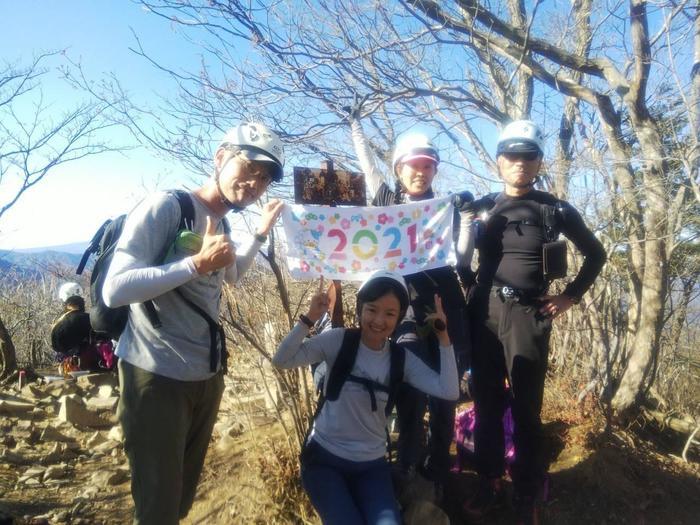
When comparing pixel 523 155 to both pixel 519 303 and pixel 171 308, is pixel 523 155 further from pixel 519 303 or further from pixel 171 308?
pixel 171 308

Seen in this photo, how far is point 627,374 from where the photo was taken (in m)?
4.25

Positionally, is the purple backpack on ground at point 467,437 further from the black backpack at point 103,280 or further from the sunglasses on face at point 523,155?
the black backpack at point 103,280

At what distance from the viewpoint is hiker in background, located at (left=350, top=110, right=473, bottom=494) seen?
9.51ft

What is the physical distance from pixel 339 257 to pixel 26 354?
735 inches

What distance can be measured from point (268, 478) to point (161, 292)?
1.92 m

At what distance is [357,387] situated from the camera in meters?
2.58

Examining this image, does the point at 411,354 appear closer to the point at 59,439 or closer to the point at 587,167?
the point at 587,167

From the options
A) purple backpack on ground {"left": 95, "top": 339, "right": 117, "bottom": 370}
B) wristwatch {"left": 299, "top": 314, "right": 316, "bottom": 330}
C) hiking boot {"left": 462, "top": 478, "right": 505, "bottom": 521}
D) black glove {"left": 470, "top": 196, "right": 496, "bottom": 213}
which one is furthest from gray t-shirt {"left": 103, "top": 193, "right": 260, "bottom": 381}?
purple backpack on ground {"left": 95, "top": 339, "right": 117, "bottom": 370}

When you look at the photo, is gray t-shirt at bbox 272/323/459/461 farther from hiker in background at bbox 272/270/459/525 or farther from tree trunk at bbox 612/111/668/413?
tree trunk at bbox 612/111/668/413

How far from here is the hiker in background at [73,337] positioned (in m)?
6.50

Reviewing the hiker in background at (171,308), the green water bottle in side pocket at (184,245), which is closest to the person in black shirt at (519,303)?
the hiker in background at (171,308)

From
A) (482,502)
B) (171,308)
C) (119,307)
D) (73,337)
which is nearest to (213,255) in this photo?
(171,308)

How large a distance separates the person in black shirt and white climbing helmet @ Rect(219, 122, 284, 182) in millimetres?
1523

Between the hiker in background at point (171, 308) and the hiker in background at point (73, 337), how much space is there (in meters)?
5.39
